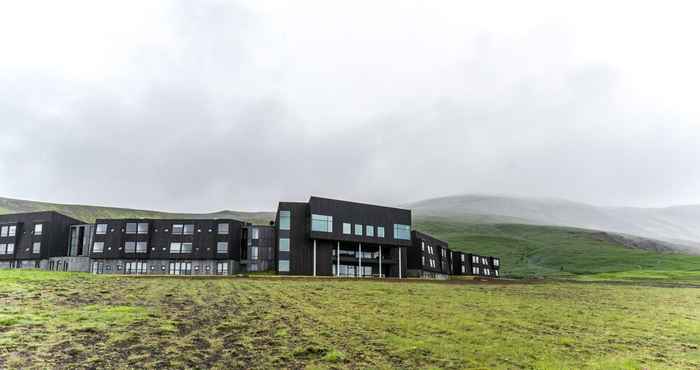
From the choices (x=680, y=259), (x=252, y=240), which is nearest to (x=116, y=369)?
(x=252, y=240)

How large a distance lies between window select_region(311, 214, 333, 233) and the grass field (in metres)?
46.0

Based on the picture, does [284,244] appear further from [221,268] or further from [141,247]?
[141,247]

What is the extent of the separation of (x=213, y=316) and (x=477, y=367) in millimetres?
14710

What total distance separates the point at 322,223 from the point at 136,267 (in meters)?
39.2

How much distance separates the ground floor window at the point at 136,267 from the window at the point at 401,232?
48045mm

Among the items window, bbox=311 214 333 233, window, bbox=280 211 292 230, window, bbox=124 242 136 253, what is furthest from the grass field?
window, bbox=124 242 136 253

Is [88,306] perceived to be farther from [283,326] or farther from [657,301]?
[657,301]

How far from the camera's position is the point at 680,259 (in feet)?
544

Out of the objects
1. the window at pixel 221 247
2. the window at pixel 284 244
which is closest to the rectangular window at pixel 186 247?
the window at pixel 221 247

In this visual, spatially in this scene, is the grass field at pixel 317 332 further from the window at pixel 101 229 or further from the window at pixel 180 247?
the window at pixel 101 229

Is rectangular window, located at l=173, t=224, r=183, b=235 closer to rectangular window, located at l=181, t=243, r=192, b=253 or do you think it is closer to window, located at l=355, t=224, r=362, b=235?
rectangular window, located at l=181, t=243, r=192, b=253

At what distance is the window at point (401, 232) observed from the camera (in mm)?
93188

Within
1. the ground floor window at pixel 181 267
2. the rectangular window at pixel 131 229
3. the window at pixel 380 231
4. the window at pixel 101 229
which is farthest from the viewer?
the window at pixel 101 229

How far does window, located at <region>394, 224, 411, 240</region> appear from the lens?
93188mm
